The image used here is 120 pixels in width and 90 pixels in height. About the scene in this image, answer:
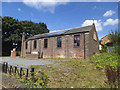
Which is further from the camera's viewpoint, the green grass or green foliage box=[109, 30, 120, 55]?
green foliage box=[109, 30, 120, 55]

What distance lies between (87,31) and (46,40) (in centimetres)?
907

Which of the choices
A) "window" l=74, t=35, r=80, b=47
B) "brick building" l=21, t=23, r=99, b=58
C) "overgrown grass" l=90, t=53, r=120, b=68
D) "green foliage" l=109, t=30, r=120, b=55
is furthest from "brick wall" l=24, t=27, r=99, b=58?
"overgrown grass" l=90, t=53, r=120, b=68

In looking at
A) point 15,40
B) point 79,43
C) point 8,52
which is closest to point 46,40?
point 79,43

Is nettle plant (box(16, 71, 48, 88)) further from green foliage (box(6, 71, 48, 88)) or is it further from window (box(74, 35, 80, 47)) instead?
window (box(74, 35, 80, 47))

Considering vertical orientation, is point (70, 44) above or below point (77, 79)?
above

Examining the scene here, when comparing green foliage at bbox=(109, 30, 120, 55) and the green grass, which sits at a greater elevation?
green foliage at bbox=(109, 30, 120, 55)

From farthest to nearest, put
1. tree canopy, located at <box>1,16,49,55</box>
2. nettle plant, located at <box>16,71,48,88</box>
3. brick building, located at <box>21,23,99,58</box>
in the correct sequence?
1. tree canopy, located at <box>1,16,49,55</box>
2. brick building, located at <box>21,23,99,58</box>
3. nettle plant, located at <box>16,71,48,88</box>

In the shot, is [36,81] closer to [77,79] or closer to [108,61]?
[77,79]

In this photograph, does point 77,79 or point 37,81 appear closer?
point 37,81

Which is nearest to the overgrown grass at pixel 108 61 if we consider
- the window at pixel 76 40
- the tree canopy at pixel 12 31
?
the window at pixel 76 40

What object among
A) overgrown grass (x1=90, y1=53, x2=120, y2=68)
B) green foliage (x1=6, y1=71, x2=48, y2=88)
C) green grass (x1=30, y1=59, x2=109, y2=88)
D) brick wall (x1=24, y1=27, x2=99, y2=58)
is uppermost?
brick wall (x1=24, y1=27, x2=99, y2=58)

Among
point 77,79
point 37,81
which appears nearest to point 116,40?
point 77,79

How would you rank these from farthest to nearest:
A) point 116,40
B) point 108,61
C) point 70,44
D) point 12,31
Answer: point 12,31
point 70,44
point 116,40
point 108,61

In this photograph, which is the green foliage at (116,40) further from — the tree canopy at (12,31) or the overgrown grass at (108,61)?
the tree canopy at (12,31)
